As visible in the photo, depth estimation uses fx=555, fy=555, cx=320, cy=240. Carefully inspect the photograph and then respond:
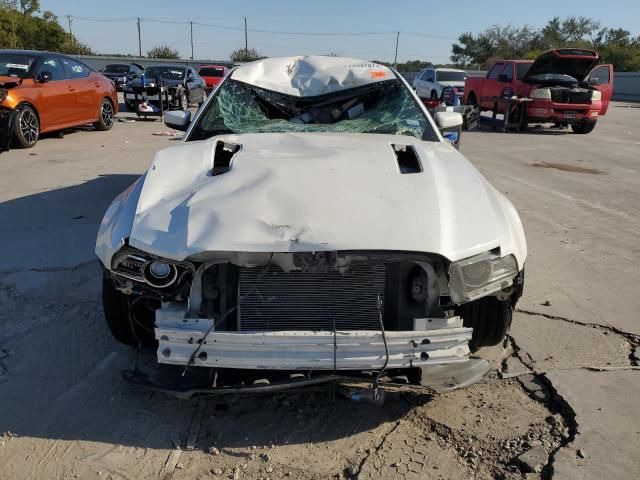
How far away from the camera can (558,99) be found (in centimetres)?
1425

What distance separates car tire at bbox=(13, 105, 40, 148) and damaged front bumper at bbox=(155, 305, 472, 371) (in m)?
8.59

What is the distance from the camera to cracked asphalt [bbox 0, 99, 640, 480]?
2.38m

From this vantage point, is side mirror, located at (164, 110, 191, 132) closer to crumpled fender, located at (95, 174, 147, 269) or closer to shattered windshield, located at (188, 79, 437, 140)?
shattered windshield, located at (188, 79, 437, 140)

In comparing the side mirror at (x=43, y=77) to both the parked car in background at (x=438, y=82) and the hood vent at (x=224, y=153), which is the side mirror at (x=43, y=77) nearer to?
the hood vent at (x=224, y=153)

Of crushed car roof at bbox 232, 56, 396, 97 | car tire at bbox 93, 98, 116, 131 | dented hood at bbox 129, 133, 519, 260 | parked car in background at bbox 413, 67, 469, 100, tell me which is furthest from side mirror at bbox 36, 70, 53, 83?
parked car in background at bbox 413, 67, 469, 100

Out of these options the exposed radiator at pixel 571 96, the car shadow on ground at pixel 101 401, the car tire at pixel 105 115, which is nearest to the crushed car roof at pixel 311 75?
the car shadow on ground at pixel 101 401

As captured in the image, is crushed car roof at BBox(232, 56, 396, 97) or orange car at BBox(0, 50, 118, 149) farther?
orange car at BBox(0, 50, 118, 149)

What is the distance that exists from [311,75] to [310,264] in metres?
2.76

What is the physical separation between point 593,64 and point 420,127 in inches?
485

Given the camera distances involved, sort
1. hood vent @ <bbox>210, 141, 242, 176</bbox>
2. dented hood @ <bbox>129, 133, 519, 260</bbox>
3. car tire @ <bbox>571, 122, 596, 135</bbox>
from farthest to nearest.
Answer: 1. car tire @ <bbox>571, 122, 596, 135</bbox>
2. hood vent @ <bbox>210, 141, 242, 176</bbox>
3. dented hood @ <bbox>129, 133, 519, 260</bbox>

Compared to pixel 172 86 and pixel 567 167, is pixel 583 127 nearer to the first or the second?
pixel 567 167

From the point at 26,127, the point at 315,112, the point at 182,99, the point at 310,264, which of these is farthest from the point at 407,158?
the point at 182,99

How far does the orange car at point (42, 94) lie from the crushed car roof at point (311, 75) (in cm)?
637

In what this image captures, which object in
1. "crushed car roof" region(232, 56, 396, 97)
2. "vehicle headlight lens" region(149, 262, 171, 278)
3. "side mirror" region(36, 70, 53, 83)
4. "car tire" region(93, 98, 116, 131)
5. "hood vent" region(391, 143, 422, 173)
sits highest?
"crushed car roof" region(232, 56, 396, 97)
